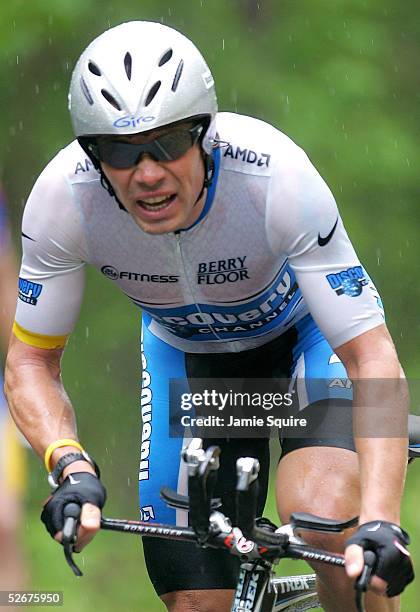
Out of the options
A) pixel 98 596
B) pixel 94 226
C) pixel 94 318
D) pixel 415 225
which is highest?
pixel 94 226

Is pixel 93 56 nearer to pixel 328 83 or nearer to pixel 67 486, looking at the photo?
pixel 67 486

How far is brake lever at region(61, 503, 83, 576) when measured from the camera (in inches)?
145

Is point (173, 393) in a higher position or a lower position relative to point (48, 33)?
lower

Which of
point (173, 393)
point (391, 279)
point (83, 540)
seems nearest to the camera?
point (83, 540)

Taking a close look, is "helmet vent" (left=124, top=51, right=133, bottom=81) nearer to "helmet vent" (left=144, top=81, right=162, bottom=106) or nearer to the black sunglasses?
"helmet vent" (left=144, top=81, right=162, bottom=106)

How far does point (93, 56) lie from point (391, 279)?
681 centimetres

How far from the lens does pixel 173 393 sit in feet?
16.4

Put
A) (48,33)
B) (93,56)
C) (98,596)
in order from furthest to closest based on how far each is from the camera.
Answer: (48,33) → (98,596) → (93,56)

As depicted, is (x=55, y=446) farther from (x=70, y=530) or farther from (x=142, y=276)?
(x=142, y=276)

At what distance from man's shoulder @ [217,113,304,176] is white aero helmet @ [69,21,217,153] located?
143 millimetres

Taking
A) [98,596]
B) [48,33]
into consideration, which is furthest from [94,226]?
[48,33]

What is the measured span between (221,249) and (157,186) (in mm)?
502

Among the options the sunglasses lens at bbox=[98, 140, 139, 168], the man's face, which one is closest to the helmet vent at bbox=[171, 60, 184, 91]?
the man's face

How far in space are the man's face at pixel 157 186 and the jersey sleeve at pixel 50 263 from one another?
0.32 metres
